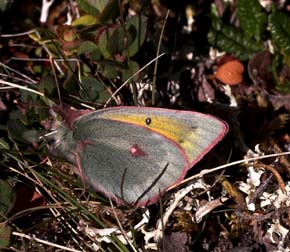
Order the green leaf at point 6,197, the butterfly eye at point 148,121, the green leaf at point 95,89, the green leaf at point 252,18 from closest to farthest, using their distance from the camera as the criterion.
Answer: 1. the butterfly eye at point 148,121
2. the green leaf at point 6,197
3. the green leaf at point 95,89
4. the green leaf at point 252,18

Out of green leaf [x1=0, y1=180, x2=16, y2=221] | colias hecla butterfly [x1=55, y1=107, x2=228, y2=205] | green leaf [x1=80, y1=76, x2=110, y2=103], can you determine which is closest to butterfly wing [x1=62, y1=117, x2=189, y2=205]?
colias hecla butterfly [x1=55, y1=107, x2=228, y2=205]

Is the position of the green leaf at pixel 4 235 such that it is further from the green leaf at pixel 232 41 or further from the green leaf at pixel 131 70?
the green leaf at pixel 232 41

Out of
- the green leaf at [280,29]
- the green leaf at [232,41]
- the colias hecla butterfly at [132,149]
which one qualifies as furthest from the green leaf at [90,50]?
the green leaf at [280,29]

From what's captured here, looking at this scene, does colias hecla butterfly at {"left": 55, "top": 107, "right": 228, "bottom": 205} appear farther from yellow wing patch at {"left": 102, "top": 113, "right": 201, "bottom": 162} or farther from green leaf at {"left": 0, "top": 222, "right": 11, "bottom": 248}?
green leaf at {"left": 0, "top": 222, "right": 11, "bottom": 248}

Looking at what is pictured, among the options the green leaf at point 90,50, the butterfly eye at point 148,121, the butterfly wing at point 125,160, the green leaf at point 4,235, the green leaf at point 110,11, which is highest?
the green leaf at point 110,11

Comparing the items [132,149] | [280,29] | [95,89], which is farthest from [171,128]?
[280,29]

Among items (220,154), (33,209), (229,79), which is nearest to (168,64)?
(229,79)

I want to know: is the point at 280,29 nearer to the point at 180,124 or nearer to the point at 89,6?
the point at 89,6
